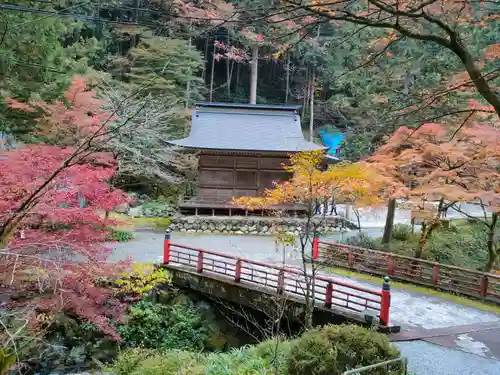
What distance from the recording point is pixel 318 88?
35.2 metres

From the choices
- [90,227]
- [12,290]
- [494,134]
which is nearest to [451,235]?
[494,134]

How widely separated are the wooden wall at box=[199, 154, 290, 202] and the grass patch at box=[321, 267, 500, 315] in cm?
840

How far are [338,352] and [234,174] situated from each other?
16.3 metres

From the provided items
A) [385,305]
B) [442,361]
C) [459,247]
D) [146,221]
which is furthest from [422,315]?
[146,221]

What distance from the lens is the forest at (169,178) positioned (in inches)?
174

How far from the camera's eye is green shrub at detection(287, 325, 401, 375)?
5.16 meters

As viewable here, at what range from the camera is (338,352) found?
5.30 m

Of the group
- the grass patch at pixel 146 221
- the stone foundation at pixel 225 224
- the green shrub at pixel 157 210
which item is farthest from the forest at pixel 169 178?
the stone foundation at pixel 225 224

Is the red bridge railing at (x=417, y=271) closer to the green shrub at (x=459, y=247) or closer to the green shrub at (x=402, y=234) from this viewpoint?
the green shrub at (x=459, y=247)

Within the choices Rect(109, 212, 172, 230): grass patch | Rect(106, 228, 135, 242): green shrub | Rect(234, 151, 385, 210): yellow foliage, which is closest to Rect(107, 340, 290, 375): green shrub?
Rect(234, 151, 385, 210): yellow foliage

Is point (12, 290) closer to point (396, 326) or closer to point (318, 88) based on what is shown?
point (396, 326)

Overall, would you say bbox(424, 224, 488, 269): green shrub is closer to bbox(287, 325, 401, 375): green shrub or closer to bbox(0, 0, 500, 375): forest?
bbox(0, 0, 500, 375): forest

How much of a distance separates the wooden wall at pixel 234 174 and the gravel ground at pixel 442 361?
1409 centimetres

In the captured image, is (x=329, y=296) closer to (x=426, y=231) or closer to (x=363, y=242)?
(x=426, y=231)
